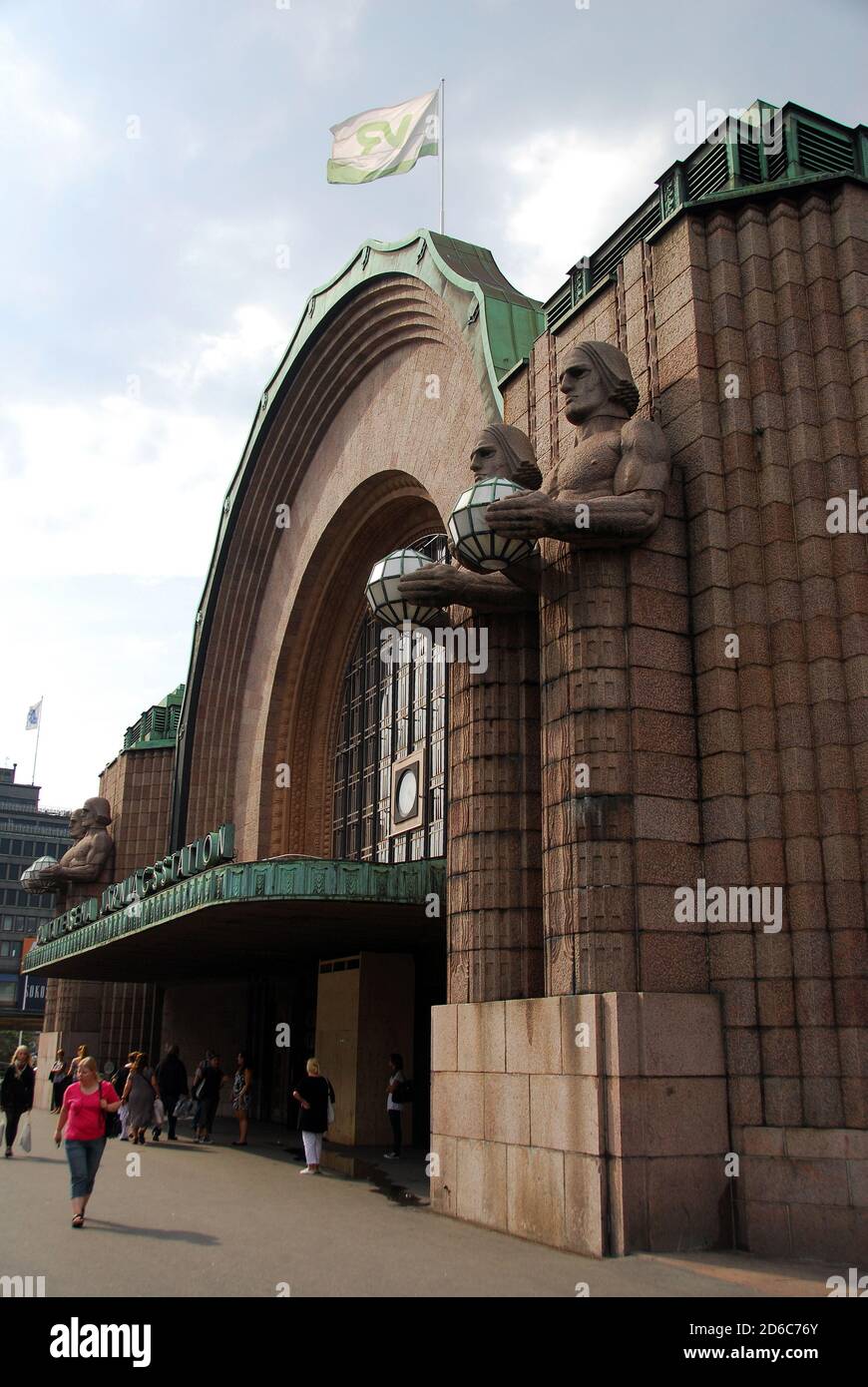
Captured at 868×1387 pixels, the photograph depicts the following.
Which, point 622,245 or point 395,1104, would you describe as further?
point 395,1104

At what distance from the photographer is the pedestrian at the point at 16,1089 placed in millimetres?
16297

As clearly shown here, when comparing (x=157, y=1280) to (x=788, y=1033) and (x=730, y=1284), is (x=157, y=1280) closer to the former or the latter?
(x=730, y=1284)

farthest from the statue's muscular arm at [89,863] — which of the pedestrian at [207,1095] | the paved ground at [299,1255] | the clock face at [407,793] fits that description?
the paved ground at [299,1255]

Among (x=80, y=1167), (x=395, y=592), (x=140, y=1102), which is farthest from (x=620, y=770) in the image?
(x=140, y=1102)

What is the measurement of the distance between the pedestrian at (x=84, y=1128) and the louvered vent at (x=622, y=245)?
1081 cm

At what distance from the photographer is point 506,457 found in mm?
14406

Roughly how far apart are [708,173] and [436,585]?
5.80 metres

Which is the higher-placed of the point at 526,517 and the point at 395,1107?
the point at 526,517

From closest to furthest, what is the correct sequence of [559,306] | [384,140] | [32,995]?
[559,306]
[384,140]
[32,995]

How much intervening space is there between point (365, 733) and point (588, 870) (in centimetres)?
1355

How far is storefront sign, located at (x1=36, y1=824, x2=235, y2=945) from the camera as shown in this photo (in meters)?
19.5

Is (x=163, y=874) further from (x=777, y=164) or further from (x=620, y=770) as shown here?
(x=777, y=164)

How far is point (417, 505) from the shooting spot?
23.2m
